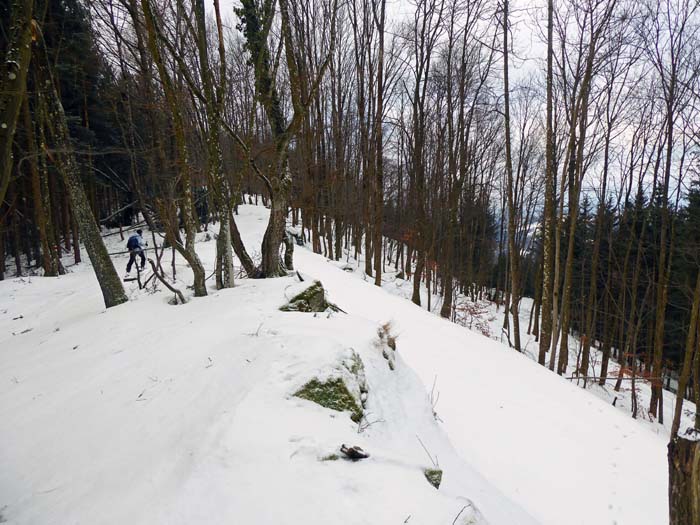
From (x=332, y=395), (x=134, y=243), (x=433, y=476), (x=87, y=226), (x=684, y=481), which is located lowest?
(x=433, y=476)

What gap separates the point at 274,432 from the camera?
211cm

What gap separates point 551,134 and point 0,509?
12.4 meters

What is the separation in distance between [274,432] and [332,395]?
665 mm

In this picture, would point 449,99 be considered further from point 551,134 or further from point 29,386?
point 29,386

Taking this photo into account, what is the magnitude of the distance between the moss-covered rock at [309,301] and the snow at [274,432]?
165mm

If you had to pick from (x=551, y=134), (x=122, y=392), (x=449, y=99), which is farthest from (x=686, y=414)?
(x=122, y=392)

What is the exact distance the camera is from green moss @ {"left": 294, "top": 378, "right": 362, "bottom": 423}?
2.60 meters

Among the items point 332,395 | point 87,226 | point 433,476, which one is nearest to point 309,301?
point 332,395

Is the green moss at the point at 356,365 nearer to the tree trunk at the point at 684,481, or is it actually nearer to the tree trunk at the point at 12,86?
the tree trunk at the point at 684,481

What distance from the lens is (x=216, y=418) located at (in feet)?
7.31

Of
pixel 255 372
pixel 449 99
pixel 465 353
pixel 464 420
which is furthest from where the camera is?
pixel 449 99

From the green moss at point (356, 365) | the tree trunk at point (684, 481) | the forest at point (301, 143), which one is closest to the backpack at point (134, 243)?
the forest at point (301, 143)

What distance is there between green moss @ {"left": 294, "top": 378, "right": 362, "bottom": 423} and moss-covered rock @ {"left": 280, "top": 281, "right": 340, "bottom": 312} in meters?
2.01

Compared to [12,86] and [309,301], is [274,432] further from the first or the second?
[12,86]
